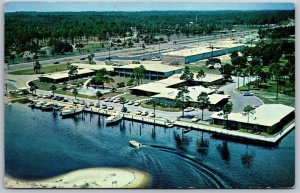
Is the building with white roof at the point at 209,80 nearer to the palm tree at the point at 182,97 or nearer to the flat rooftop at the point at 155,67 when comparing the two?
the flat rooftop at the point at 155,67

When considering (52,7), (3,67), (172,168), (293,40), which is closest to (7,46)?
(3,67)

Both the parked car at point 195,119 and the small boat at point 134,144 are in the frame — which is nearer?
the small boat at point 134,144

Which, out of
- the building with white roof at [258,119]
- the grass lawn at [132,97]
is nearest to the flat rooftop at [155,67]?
the grass lawn at [132,97]

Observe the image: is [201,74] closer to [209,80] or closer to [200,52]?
[209,80]

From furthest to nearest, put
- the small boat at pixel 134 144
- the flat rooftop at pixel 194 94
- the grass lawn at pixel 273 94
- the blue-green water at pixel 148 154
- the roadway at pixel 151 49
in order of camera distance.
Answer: the roadway at pixel 151 49
the flat rooftop at pixel 194 94
the small boat at pixel 134 144
the grass lawn at pixel 273 94
the blue-green water at pixel 148 154

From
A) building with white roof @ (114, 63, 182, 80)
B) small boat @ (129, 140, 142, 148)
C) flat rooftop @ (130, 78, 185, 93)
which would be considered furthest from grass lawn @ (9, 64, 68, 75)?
small boat @ (129, 140, 142, 148)

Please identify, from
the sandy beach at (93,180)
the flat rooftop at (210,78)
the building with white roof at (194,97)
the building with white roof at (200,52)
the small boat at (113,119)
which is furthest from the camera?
the building with white roof at (200,52)
